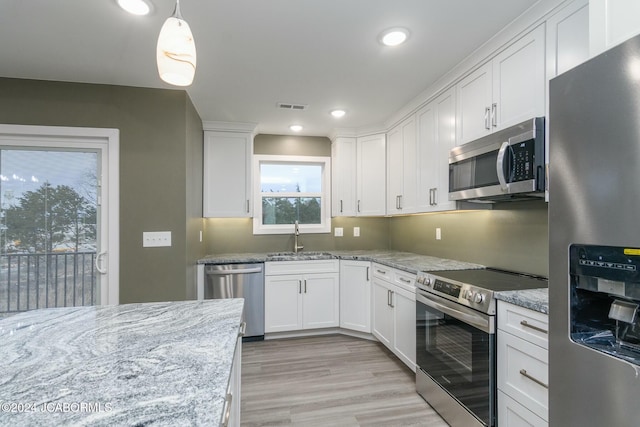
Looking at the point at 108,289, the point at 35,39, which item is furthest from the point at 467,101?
the point at 108,289

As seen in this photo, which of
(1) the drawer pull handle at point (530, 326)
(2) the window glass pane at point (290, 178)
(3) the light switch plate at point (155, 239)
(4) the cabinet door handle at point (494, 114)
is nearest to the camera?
(1) the drawer pull handle at point (530, 326)

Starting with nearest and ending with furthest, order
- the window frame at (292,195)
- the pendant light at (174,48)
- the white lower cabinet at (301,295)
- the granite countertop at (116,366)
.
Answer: the granite countertop at (116,366) < the pendant light at (174,48) < the white lower cabinet at (301,295) < the window frame at (292,195)

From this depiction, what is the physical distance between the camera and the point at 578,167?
982 millimetres

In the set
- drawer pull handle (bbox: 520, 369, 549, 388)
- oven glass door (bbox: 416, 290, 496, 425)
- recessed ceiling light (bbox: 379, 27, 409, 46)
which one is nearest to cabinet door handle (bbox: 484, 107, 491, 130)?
recessed ceiling light (bbox: 379, 27, 409, 46)

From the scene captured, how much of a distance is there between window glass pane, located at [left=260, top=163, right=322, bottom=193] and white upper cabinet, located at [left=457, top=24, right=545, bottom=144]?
2164mm

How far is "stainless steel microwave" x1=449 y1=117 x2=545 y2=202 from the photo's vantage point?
1587 mm

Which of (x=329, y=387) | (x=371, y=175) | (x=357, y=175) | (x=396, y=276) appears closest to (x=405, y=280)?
(x=396, y=276)

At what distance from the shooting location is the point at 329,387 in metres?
2.38

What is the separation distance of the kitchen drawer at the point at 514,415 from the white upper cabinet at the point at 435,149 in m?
1.30

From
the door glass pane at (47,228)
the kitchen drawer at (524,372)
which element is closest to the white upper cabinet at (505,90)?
the kitchen drawer at (524,372)

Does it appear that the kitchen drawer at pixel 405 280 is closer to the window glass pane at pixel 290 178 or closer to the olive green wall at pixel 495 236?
the olive green wall at pixel 495 236

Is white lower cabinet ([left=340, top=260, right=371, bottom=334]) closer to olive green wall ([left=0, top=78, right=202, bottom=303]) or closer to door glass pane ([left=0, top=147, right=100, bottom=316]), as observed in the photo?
olive green wall ([left=0, top=78, right=202, bottom=303])

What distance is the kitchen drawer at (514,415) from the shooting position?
139 cm

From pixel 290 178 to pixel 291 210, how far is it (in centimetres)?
43
